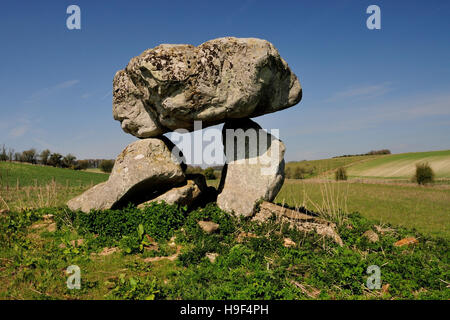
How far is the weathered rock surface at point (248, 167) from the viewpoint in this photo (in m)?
9.94

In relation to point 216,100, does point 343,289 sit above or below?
below

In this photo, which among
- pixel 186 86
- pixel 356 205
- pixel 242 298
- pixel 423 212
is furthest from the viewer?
pixel 356 205

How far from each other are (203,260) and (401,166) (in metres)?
59.7

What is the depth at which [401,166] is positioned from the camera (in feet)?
183

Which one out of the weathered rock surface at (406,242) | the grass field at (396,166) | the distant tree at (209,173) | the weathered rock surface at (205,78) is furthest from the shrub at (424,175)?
the weathered rock surface at (205,78)

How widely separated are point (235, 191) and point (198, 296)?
202 inches

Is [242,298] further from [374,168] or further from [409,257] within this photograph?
[374,168]

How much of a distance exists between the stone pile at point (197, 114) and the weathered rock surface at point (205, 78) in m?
0.03

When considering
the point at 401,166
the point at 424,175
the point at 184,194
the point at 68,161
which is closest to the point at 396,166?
the point at 401,166

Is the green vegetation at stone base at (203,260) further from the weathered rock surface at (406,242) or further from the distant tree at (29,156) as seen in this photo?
the distant tree at (29,156)

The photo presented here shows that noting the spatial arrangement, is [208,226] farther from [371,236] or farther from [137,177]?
[371,236]
